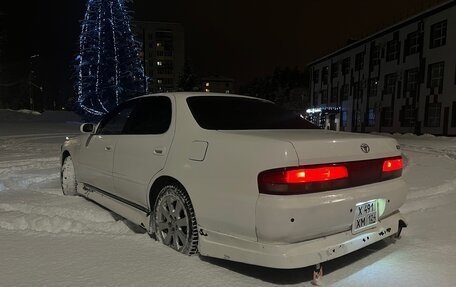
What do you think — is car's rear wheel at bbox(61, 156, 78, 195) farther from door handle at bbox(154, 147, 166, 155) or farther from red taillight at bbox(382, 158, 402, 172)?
red taillight at bbox(382, 158, 402, 172)

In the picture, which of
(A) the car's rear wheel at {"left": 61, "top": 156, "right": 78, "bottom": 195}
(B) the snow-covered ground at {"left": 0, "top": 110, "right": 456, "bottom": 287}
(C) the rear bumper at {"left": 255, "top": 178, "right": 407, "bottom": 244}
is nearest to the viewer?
(C) the rear bumper at {"left": 255, "top": 178, "right": 407, "bottom": 244}

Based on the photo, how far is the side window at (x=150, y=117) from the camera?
390cm

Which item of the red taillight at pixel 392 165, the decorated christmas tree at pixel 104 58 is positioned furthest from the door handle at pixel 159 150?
the decorated christmas tree at pixel 104 58

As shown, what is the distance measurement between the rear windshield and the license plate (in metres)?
1.15

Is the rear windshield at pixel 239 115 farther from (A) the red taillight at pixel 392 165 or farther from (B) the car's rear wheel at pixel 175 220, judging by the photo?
(A) the red taillight at pixel 392 165

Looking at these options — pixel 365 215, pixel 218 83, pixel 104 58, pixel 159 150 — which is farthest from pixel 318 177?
pixel 218 83

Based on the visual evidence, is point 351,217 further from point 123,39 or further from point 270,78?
point 270,78

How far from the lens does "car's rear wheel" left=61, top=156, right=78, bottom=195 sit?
5.82 metres

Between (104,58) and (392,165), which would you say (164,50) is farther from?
(392,165)

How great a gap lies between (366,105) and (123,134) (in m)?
40.2

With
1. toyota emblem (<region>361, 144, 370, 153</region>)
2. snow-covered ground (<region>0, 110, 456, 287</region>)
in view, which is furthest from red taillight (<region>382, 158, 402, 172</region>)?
snow-covered ground (<region>0, 110, 456, 287</region>)

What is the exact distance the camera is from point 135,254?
3559 millimetres

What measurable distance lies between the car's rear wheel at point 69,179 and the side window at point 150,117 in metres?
1.89

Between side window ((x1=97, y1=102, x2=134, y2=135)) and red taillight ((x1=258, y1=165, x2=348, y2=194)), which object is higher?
side window ((x1=97, y1=102, x2=134, y2=135))
